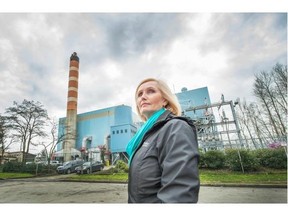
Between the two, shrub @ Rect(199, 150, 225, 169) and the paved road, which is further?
shrub @ Rect(199, 150, 225, 169)

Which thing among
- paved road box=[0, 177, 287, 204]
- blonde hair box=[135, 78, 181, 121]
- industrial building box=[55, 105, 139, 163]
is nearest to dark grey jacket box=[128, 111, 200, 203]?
blonde hair box=[135, 78, 181, 121]

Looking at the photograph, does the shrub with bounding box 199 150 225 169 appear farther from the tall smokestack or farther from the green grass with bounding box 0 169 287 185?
the tall smokestack

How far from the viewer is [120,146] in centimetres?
2138

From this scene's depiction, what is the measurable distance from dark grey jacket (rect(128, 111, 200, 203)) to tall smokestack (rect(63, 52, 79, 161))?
20902 millimetres

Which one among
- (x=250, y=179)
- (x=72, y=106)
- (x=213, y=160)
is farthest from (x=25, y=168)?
(x=250, y=179)

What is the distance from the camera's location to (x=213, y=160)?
8273mm

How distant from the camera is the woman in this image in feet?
1.68

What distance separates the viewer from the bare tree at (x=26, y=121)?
40.6ft

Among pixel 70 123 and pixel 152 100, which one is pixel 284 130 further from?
pixel 70 123

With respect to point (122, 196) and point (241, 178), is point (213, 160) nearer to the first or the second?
point (241, 178)

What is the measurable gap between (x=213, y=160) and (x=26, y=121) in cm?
1298

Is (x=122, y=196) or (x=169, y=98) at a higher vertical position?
(x=169, y=98)

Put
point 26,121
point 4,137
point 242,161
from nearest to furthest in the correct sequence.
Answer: point 242,161 → point 4,137 → point 26,121

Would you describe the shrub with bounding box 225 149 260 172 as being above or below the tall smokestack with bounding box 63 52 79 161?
below
